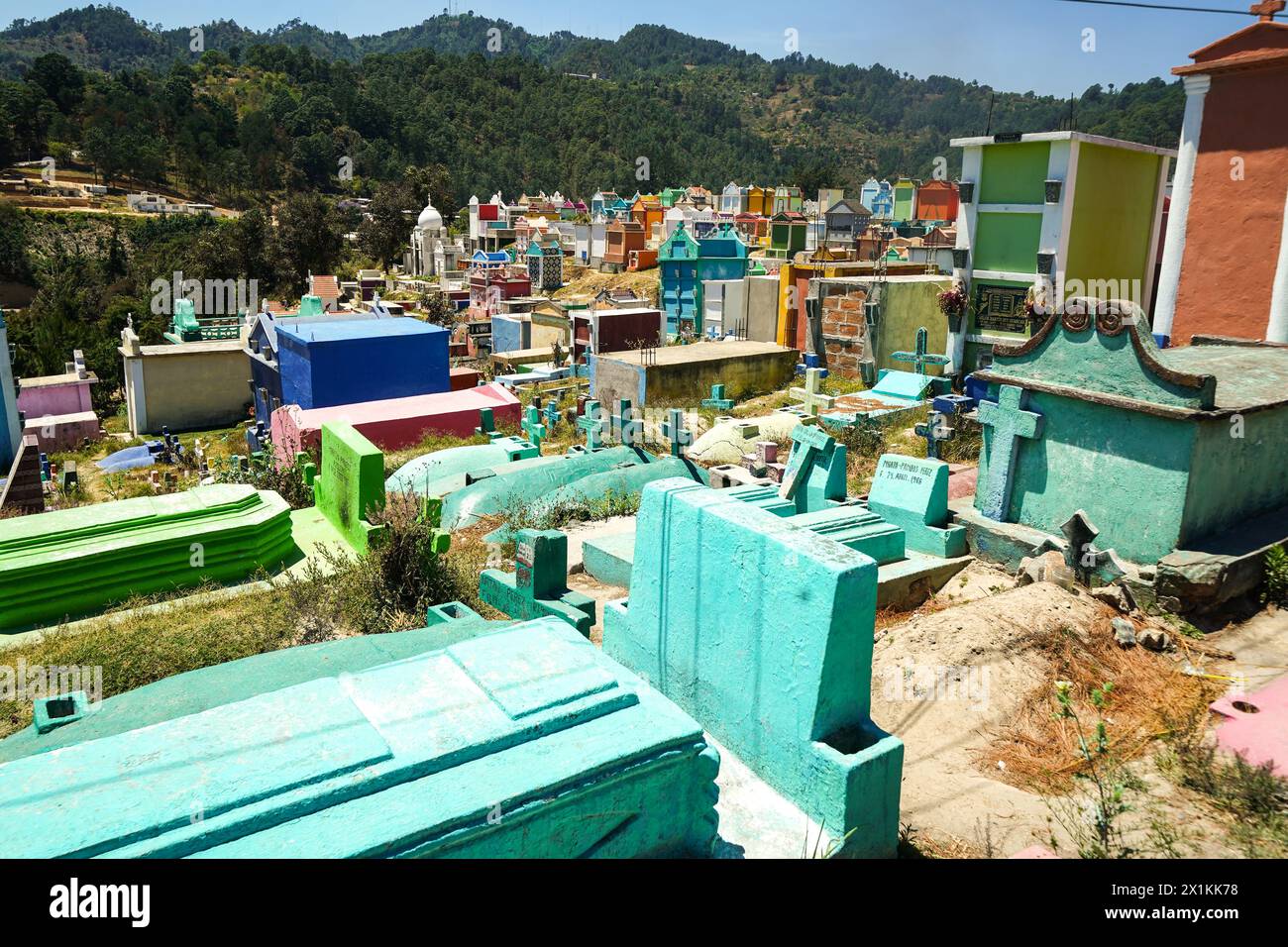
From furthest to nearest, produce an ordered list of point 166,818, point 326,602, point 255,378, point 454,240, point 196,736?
1. point 454,240
2. point 255,378
3. point 326,602
4. point 196,736
5. point 166,818

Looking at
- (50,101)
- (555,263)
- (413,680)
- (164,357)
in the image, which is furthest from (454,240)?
(413,680)

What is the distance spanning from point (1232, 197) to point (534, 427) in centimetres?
1448

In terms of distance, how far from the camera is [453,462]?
15914mm

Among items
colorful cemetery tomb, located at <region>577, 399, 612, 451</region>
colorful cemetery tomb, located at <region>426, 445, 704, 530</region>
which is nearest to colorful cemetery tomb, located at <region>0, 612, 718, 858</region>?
colorful cemetery tomb, located at <region>426, 445, 704, 530</region>

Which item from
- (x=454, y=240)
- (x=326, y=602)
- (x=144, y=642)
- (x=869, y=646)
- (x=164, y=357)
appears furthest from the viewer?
(x=454, y=240)

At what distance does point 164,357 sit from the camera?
30.1 metres

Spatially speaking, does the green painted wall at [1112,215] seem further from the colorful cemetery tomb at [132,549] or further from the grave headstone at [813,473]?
the colorful cemetery tomb at [132,549]

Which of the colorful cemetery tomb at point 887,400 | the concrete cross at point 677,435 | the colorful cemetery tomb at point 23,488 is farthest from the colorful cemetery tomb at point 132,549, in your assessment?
the colorful cemetery tomb at point 887,400

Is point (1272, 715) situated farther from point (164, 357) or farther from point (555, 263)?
point (555, 263)

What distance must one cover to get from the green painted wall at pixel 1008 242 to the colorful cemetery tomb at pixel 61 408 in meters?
27.4

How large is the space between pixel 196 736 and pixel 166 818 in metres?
0.60

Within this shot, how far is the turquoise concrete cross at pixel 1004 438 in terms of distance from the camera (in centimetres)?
1133

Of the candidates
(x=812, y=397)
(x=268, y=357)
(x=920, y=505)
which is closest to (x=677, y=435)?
(x=920, y=505)

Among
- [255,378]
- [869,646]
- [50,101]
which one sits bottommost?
[255,378]
